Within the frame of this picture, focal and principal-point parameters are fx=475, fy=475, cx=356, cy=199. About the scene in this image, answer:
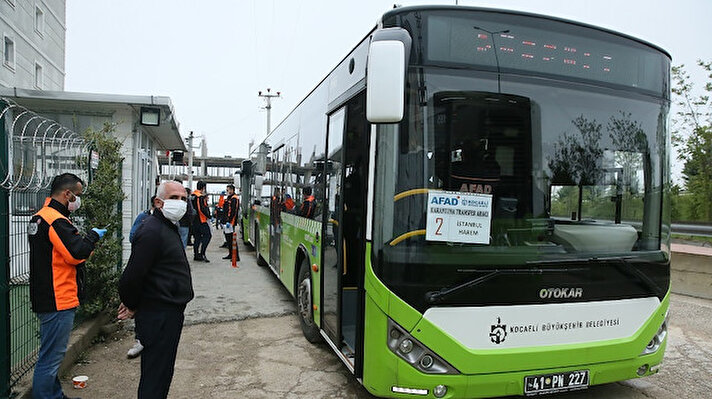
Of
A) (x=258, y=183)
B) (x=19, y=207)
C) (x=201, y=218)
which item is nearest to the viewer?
(x=19, y=207)

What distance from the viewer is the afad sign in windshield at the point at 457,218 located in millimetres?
3305

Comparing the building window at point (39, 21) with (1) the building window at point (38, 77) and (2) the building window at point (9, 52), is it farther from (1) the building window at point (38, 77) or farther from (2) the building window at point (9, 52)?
(2) the building window at point (9, 52)

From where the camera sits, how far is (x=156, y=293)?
10.2ft

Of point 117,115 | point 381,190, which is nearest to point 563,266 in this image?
point 381,190

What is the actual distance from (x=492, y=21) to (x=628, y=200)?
1.79 m

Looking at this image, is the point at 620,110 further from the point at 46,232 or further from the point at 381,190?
the point at 46,232

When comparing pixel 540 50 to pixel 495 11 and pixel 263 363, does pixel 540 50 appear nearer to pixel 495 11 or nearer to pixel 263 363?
pixel 495 11

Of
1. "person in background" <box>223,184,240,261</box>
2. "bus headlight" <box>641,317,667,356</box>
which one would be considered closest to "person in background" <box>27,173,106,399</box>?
"bus headlight" <box>641,317,667,356</box>

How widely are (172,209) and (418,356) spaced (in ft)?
6.41

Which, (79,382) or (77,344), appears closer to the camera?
(79,382)

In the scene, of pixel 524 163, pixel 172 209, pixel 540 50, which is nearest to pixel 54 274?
pixel 172 209

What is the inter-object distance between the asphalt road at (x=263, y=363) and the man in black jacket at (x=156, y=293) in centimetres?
133

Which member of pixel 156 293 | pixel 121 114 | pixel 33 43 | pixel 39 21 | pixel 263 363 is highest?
pixel 39 21

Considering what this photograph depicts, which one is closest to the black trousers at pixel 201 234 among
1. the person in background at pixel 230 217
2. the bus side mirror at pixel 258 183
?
the person in background at pixel 230 217
